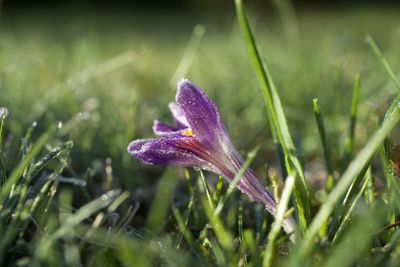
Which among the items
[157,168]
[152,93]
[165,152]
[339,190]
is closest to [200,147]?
[165,152]

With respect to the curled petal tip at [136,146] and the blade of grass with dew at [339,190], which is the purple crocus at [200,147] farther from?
the blade of grass with dew at [339,190]

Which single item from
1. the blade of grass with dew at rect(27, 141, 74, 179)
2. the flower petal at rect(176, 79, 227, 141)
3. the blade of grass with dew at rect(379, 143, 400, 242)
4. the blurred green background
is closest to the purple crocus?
the flower petal at rect(176, 79, 227, 141)

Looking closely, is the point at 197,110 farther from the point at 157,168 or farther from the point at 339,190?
the point at 157,168

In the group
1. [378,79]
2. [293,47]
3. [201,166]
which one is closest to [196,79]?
[293,47]

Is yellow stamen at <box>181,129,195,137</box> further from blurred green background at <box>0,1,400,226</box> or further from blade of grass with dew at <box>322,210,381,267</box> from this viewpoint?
blade of grass with dew at <box>322,210,381,267</box>

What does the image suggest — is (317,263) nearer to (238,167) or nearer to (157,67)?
(238,167)

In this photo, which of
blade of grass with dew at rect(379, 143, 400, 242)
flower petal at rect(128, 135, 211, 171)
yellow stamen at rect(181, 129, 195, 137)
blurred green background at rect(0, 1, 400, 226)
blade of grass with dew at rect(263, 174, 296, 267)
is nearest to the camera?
blade of grass with dew at rect(263, 174, 296, 267)

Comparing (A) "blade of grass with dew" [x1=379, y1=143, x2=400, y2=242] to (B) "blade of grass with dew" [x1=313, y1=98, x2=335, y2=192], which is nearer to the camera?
(A) "blade of grass with dew" [x1=379, y1=143, x2=400, y2=242]

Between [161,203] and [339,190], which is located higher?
[339,190]
